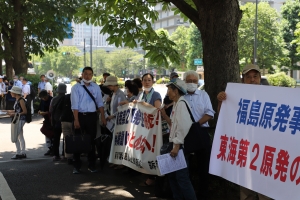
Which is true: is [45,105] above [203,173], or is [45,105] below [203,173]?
above

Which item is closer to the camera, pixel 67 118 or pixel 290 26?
pixel 67 118

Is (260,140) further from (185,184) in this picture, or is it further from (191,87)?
(191,87)

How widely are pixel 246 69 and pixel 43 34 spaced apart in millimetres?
22617

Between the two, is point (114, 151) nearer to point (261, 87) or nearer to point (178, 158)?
point (178, 158)

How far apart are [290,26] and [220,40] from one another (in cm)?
5501

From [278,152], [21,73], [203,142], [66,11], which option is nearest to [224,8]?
[203,142]

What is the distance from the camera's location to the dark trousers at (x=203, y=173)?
237 inches

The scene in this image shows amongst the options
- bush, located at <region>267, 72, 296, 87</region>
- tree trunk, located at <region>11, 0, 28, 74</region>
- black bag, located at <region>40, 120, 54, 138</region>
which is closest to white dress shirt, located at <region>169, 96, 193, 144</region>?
black bag, located at <region>40, 120, 54, 138</region>

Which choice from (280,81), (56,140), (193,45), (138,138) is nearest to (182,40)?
(193,45)

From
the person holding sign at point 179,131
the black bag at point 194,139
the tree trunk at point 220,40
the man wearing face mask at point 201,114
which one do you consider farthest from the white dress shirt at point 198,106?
the tree trunk at point 220,40

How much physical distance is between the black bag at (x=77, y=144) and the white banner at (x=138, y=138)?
0.45 m

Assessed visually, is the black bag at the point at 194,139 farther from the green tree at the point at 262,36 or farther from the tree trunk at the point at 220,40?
the green tree at the point at 262,36

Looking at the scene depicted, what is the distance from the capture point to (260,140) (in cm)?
477

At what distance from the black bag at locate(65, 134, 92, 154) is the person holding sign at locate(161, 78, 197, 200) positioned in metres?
2.57
